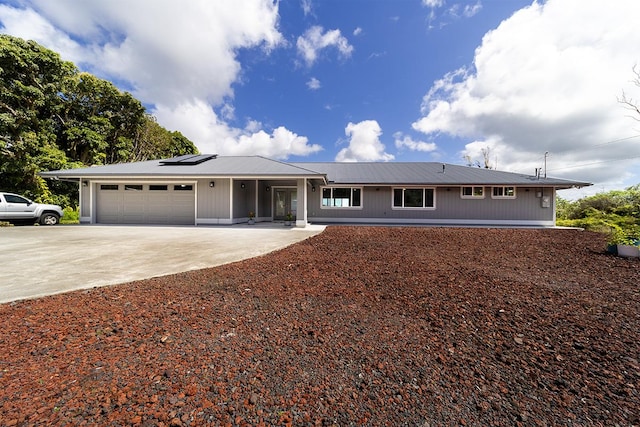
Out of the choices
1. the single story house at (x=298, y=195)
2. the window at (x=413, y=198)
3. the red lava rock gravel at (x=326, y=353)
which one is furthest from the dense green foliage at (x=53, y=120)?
the window at (x=413, y=198)

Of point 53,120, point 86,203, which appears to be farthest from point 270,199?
point 53,120

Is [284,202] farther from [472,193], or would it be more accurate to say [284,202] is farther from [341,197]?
[472,193]

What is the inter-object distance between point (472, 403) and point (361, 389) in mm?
733

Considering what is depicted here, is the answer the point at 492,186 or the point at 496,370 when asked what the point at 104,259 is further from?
the point at 492,186

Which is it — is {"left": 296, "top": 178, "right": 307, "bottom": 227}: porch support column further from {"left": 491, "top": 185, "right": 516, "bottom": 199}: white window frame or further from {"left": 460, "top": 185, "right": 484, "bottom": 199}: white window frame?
{"left": 491, "top": 185, "right": 516, "bottom": 199}: white window frame

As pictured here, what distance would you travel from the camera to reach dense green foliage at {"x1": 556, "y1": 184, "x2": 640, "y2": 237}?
566 inches

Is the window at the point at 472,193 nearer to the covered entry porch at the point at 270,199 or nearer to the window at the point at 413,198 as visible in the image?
the window at the point at 413,198

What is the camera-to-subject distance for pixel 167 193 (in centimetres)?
1331

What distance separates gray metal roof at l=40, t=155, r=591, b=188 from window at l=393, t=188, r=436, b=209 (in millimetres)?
637

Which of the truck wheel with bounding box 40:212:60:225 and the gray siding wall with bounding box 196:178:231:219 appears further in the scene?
the gray siding wall with bounding box 196:178:231:219

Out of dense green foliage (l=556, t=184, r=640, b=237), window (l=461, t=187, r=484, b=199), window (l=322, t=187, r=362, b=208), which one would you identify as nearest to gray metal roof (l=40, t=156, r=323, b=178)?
window (l=322, t=187, r=362, b=208)

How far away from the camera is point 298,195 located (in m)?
12.8

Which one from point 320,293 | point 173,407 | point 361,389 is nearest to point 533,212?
point 320,293

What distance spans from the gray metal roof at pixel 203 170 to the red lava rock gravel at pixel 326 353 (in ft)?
27.2
